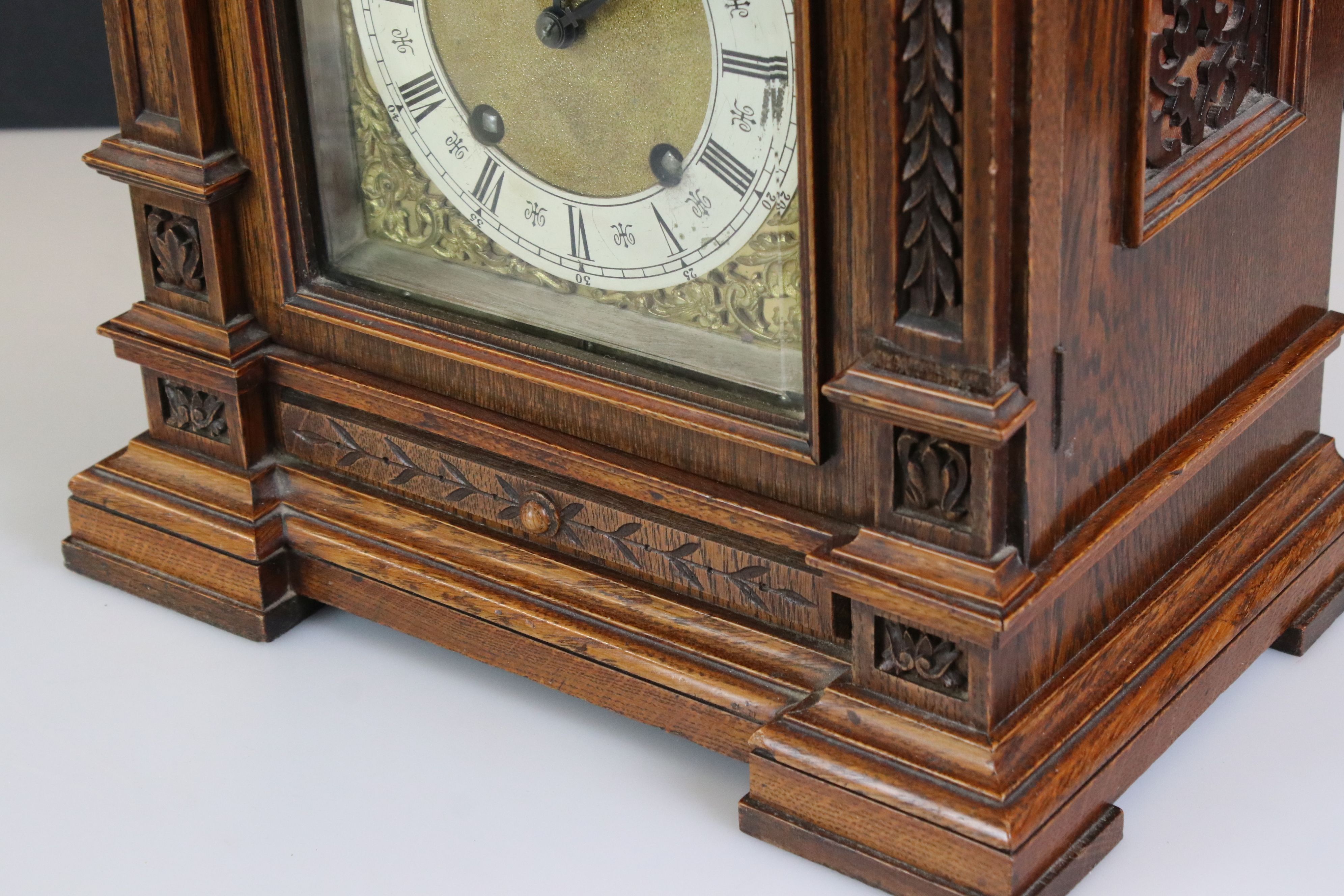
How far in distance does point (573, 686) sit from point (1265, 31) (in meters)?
0.89

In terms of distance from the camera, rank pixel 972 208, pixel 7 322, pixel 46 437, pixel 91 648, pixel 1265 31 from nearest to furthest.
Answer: pixel 972 208 → pixel 1265 31 → pixel 91 648 → pixel 46 437 → pixel 7 322

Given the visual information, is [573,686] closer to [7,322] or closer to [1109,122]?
[1109,122]

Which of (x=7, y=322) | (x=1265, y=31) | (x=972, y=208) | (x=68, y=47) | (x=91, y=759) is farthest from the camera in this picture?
(x=68, y=47)

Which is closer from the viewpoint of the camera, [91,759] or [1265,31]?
[1265,31]

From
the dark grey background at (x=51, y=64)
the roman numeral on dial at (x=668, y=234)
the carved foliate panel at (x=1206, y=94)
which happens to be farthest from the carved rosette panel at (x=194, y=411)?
the dark grey background at (x=51, y=64)

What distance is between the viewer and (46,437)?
104 inches

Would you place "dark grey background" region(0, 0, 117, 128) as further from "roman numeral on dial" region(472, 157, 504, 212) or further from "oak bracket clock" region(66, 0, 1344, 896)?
"roman numeral on dial" region(472, 157, 504, 212)

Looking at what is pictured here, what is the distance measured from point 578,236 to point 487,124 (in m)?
0.14

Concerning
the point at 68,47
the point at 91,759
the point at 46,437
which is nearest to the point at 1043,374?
the point at 91,759

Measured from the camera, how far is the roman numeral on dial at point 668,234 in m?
1.89

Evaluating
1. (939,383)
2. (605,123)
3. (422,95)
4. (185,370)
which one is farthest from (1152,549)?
(185,370)

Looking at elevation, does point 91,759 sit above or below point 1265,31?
below

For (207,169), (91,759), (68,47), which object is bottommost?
(91,759)

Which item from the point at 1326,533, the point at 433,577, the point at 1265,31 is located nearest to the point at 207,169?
the point at 433,577
